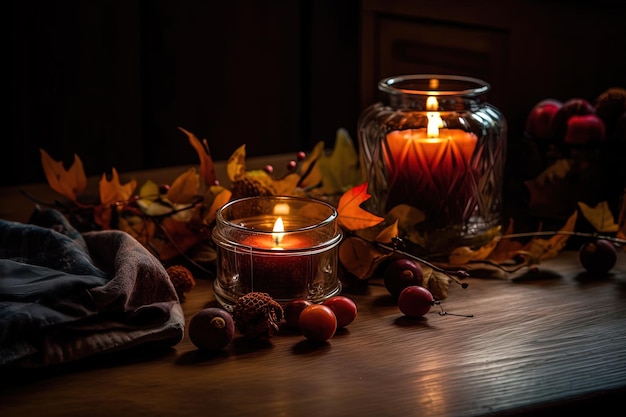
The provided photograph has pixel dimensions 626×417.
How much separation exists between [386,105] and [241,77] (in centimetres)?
83

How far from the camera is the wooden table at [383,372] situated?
0.71 metres

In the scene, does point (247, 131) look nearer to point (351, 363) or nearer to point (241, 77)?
point (241, 77)

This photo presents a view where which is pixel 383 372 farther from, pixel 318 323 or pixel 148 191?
pixel 148 191

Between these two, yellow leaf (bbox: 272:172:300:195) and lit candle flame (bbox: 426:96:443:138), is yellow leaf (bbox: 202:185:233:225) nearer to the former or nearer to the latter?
yellow leaf (bbox: 272:172:300:195)

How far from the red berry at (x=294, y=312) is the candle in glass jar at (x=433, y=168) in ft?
0.83

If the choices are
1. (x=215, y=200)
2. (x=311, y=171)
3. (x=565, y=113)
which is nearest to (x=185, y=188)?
(x=215, y=200)

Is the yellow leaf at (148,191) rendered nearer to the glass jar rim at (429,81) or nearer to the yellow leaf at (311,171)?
the yellow leaf at (311,171)

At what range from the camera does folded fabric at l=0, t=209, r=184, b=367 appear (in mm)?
761

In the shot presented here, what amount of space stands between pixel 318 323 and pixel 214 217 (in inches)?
10.3

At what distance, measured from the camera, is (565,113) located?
1.16 meters

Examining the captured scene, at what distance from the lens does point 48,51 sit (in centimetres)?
172

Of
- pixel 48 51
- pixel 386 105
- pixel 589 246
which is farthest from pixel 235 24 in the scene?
pixel 589 246

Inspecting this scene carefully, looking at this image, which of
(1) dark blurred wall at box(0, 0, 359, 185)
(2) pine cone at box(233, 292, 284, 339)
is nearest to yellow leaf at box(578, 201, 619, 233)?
(2) pine cone at box(233, 292, 284, 339)

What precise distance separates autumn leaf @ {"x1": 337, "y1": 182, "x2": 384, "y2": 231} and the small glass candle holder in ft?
0.10
